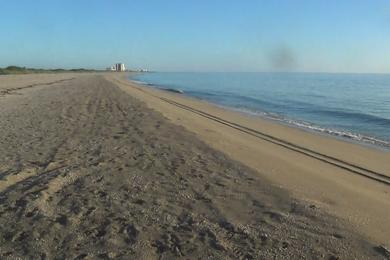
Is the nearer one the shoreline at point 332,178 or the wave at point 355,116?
the shoreline at point 332,178

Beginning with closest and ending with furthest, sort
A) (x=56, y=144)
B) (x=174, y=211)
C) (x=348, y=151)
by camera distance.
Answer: (x=174, y=211) < (x=56, y=144) < (x=348, y=151)

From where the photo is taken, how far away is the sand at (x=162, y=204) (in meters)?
5.12

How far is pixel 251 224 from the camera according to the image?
581cm

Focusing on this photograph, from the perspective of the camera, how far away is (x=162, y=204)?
259 inches

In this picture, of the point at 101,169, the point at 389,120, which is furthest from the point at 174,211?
the point at 389,120

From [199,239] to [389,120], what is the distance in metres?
21.8

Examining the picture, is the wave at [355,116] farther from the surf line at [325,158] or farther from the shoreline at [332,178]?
the shoreline at [332,178]

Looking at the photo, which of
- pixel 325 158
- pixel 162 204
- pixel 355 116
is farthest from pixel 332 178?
pixel 355 116

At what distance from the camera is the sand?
512 cm

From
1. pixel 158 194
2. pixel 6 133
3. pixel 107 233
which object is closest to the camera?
pixel 107 233

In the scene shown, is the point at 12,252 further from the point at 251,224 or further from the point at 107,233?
the point at 251,224

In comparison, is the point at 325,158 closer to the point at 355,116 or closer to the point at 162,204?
the point at 162,204

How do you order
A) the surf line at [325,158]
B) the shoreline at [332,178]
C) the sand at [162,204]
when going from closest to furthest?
1. the sand at [162,204]
2. the shoreline at [332,178]
3. the surf line at [325,158]

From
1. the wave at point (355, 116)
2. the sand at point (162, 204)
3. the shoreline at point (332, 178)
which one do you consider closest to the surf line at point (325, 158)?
the shoreline at point (332, 178)
